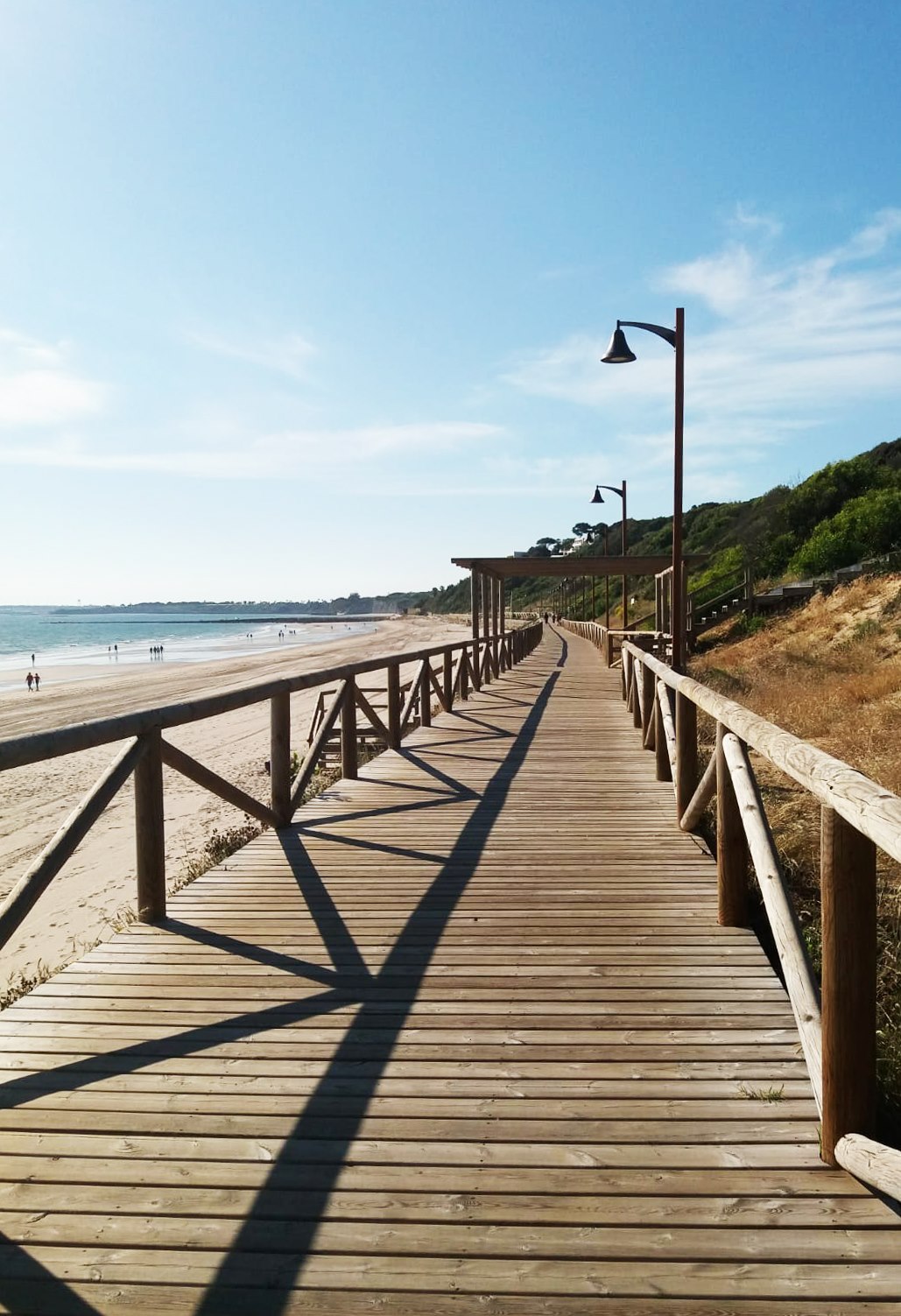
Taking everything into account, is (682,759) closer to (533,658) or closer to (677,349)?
(677,349)

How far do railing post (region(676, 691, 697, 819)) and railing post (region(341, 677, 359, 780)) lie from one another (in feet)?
Answer: 8.73

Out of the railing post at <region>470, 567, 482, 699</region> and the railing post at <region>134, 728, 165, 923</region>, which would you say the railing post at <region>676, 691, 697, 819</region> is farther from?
the railing post at <region>470, 567, 482, 699</region>

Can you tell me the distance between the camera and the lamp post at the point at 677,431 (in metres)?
10.5

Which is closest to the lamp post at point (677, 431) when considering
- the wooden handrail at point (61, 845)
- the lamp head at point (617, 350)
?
the lamp head at point (617, 350)

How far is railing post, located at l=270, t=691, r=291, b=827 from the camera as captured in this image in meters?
5.59

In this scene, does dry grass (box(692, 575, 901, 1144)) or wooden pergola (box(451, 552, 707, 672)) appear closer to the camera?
dry grass (box(692, 575, 901, 1144))

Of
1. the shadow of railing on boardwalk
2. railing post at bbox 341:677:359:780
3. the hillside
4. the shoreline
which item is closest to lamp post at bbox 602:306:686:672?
railing post at bbox 341:677:359:780

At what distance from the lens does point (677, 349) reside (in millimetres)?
10578

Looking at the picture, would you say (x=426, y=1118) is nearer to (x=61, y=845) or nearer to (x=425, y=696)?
(x=61, y=845)

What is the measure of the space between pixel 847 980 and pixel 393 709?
7.38m

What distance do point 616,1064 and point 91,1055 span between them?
166 centimetres

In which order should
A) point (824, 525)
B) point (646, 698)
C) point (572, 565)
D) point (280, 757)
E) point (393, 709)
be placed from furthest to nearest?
point (824, 525) → point (572, 565) → point (646, 698) → point (393, 709) → point (280, 757)

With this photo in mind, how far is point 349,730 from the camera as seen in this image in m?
7.57

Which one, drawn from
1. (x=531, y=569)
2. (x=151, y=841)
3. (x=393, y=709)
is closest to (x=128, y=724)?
(x=151, y=841)
